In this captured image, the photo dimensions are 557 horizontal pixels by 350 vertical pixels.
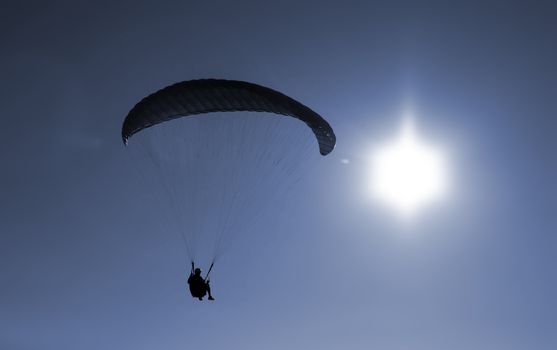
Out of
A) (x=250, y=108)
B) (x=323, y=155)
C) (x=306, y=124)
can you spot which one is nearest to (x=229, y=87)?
(x=250, y=108)

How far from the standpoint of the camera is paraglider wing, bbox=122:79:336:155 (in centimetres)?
2294

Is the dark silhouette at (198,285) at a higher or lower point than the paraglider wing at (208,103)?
lower

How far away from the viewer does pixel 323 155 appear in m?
26.0

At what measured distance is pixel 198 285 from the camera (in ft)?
78.3

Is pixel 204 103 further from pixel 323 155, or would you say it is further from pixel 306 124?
pixel 323 155

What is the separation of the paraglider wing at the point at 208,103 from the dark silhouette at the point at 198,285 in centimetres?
582

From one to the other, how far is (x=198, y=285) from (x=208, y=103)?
6933 mm

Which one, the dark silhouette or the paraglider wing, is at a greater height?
the paraglider wing

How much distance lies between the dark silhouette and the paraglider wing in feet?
19.1

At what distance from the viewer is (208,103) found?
76.7ft

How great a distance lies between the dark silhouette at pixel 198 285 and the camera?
23797 mm

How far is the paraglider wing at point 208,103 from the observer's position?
903 inches

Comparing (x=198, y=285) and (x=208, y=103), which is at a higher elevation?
(x=208, y=103)

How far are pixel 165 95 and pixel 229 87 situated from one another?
2.42m
